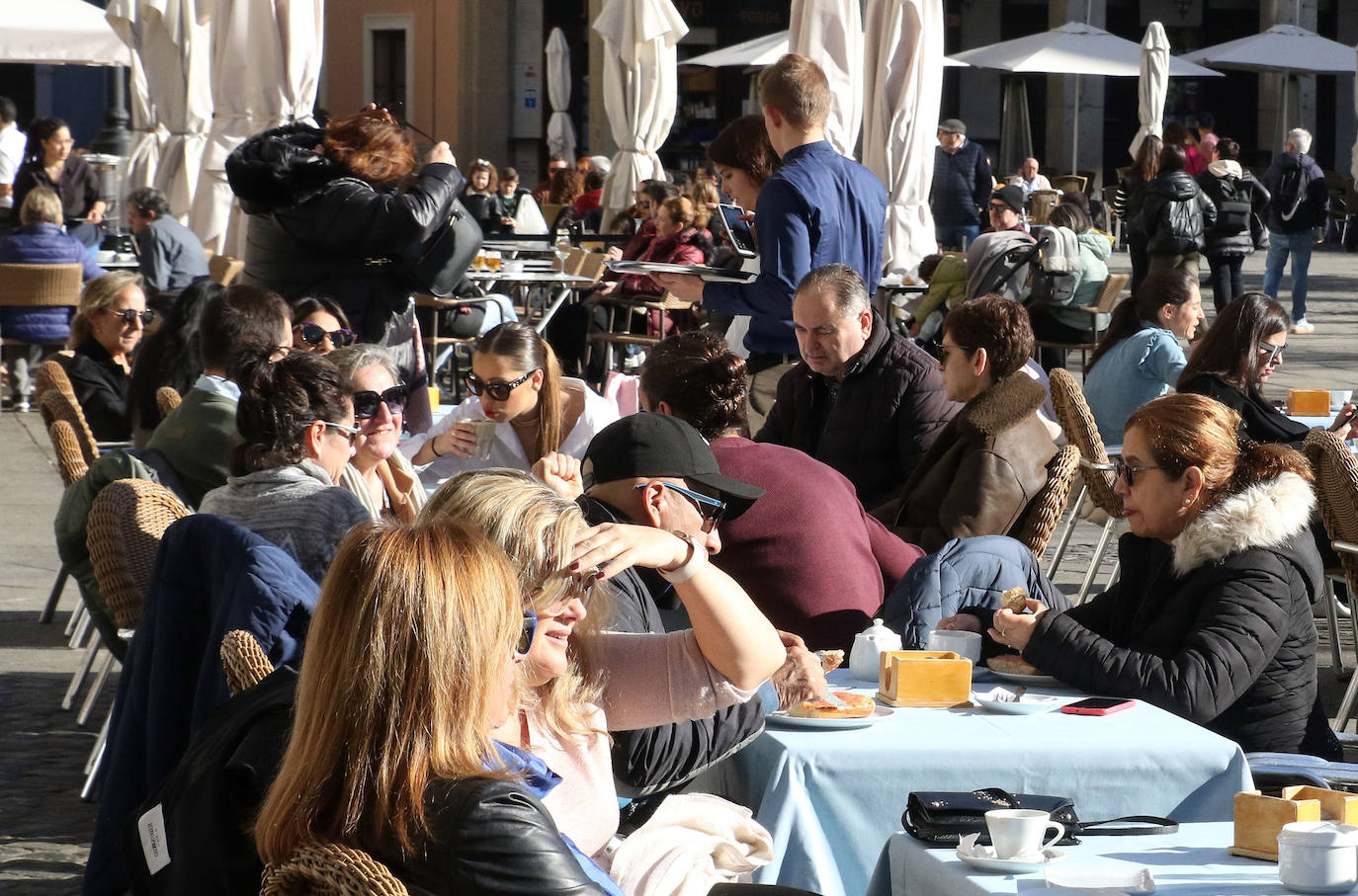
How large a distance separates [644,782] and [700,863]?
8.6 inches

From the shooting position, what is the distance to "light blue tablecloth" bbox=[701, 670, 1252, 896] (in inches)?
125

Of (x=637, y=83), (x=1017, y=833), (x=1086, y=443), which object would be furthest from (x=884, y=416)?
(x=637, y=83)

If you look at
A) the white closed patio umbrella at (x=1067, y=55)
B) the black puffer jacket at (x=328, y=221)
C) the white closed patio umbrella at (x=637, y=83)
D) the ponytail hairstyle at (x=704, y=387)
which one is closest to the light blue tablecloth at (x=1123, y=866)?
the ponytail hairstyle at (x=704, y=387)

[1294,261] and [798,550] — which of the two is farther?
[1294,261]

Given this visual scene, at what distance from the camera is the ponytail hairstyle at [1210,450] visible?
366cm

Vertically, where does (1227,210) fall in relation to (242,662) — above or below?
above

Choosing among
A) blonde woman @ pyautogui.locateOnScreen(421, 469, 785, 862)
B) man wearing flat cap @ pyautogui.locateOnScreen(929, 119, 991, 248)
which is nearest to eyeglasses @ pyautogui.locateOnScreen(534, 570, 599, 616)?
blonde woman @ pyautogui.locateOnScreen(421, 469, 785, 862)

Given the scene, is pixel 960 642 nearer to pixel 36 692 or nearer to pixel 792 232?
pixel 792 232

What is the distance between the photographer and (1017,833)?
2.62 metres

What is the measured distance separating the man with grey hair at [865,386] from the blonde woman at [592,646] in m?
2.77

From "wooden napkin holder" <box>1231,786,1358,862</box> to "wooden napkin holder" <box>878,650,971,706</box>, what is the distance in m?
0.83

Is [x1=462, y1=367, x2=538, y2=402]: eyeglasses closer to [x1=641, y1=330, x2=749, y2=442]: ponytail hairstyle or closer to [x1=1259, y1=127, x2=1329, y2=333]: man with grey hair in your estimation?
[x1=641, y1=330, x2=749, y2=442]: ponytail hairstyle

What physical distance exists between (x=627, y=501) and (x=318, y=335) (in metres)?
2.65

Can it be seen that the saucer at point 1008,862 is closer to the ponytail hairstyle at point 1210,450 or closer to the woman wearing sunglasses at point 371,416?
the ponytail hairstyle at point 1210,450
